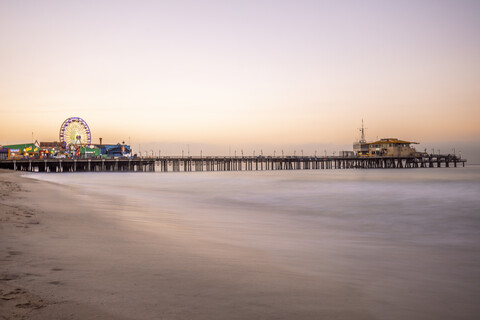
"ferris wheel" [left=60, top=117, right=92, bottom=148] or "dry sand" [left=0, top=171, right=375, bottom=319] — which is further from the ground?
"ferris wheel" [left=60, top=117, right=92, bottom=148]

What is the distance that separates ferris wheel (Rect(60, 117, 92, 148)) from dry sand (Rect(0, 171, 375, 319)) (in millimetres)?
72385

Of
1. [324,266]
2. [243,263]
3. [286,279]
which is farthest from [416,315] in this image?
[243,263]

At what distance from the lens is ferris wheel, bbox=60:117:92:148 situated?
7194 cm

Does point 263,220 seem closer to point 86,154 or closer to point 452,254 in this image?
point 452,254

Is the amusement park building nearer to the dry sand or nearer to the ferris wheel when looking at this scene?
the ferris wheel

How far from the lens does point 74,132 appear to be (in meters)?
73.4

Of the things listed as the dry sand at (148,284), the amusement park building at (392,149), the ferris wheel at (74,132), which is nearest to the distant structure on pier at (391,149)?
the amusement park building at (392,149)

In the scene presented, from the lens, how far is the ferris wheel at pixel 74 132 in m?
71.9

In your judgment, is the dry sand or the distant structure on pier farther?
the distant structure on pier

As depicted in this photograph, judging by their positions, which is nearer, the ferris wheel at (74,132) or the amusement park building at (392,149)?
the ferris wheel at (74,132)

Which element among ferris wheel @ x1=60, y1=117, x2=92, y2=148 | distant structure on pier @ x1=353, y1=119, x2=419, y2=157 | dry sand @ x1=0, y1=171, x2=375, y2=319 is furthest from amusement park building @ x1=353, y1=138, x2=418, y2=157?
dry sand @ x1=0, y1=171, x2=375, y2=319

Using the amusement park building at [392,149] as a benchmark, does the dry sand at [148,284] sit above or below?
below

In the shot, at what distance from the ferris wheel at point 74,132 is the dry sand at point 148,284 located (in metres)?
72.4

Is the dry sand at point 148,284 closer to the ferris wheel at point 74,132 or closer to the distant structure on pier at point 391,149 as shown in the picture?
the ferris wheel at point 74,132
